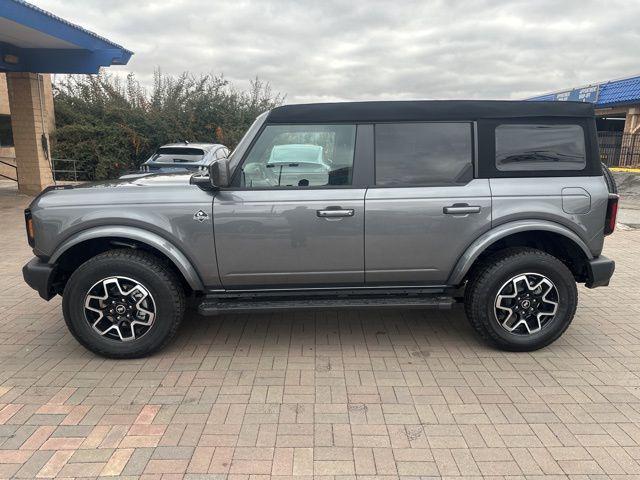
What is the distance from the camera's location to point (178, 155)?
31.7ft

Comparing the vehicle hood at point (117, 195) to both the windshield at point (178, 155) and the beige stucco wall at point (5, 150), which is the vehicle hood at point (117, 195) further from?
the beige stucco wall at point (5, 150)

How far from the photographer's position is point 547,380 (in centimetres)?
338

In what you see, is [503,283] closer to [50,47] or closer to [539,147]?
[539,147]

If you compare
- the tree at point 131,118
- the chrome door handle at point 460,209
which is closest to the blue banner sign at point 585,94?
the tree at point 131,118

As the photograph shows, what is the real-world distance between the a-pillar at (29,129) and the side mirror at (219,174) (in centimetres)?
1164

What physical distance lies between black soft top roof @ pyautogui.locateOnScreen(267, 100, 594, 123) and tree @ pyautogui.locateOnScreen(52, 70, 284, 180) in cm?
1372

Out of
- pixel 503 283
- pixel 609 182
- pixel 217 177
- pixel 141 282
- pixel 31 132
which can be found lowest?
pixel 503 283

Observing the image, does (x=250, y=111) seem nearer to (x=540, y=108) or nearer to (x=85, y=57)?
(x=85, y=57)

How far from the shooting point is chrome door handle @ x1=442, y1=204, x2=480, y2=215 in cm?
359

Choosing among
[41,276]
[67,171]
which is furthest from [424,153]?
[67,171]

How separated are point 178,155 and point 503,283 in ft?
25.3

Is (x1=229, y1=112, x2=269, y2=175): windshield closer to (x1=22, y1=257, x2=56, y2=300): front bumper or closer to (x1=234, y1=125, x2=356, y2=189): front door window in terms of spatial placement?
(x1=234, y1=125, x2=356, y2=189): front door window

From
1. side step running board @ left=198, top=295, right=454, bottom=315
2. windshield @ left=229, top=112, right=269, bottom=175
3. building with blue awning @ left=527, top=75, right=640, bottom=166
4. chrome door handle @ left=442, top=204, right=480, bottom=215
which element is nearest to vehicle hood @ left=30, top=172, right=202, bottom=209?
windshield @ left=229, top=112, right=269, bottom=175

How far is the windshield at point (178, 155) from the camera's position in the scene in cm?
946
